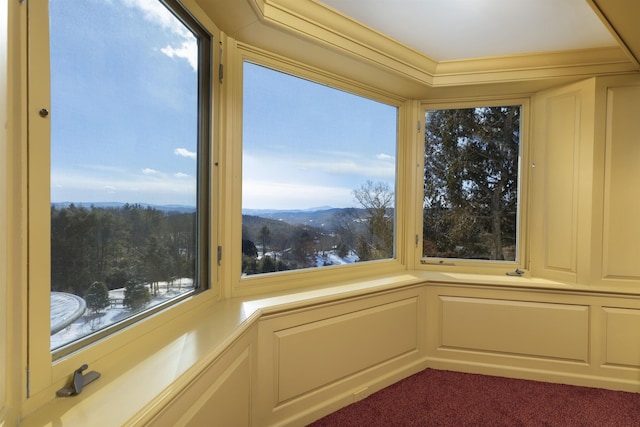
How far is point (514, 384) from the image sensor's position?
8.84 feet

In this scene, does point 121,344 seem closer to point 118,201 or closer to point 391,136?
point 118,201

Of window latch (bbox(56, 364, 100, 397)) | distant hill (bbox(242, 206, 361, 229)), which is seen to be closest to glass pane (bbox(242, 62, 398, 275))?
distant hill (bbox(242, 206, 361, 229))

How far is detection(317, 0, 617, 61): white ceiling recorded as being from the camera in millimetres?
2010

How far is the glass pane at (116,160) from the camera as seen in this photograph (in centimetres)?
100

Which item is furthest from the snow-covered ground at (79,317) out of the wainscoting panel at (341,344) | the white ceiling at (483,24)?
the white ceiling at (483,24)

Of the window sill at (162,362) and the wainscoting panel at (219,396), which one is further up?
the window sill at (162,362)

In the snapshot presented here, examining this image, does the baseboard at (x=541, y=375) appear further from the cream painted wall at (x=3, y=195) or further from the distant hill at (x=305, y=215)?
the cream painted wall at (x=3, y=195)

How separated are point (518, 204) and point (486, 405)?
60.0 inches

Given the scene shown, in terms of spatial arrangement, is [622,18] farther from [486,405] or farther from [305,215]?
[486,405]

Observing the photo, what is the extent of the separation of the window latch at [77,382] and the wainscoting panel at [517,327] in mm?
2465

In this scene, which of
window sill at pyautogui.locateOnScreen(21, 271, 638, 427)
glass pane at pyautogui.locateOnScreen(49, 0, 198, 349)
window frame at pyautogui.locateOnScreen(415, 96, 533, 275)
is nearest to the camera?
window sill at pyautogui.locateOnScreen(21, 271, 638, 427)

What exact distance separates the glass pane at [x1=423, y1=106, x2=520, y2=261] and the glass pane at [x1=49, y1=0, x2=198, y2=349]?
2.11m

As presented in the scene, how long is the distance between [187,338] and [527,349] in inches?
98.0

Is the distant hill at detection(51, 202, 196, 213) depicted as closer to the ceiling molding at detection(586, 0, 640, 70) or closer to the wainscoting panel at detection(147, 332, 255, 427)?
the wainscoting panel at detection(147, 332, 255, 427)
